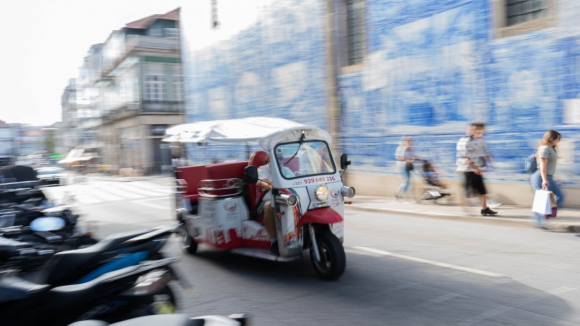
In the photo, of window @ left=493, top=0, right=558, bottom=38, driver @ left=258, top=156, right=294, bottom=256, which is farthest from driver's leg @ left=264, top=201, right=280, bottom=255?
window @ left=493, top=0, right=558, bottom=38

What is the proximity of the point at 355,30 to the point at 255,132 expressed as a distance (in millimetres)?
11403

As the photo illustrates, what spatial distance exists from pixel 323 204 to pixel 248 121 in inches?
71.3

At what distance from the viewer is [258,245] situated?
283 inches

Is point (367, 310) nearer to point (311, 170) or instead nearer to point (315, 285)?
point (315, 285)

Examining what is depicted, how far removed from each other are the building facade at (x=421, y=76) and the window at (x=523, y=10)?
0.02 m

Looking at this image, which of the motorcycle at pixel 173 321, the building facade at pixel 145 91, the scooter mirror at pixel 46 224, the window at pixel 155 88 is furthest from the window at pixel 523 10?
the window at pixel 155 88

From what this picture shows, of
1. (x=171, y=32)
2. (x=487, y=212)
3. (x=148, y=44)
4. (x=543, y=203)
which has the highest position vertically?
(x=171, y=32)

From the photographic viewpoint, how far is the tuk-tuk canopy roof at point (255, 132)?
22.8ft

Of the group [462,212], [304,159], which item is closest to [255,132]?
[304,159]

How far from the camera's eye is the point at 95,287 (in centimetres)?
389

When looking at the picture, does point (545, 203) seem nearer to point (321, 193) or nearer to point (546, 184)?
point (546, 184)

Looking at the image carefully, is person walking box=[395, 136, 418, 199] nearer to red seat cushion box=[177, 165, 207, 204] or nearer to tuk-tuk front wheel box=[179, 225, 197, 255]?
red seat cushion box=[177, 165, 207, 204]

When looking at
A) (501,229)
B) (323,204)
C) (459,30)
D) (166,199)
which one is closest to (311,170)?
(323,204)

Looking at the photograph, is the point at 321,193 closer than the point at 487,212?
Yes
